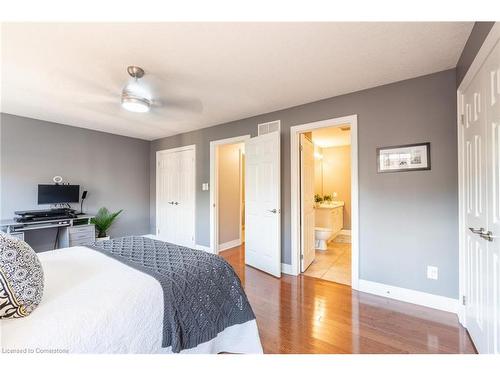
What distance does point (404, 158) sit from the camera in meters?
2.38

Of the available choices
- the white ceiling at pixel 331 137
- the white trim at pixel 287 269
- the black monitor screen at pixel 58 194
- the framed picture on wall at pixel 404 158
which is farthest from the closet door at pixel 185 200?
the framed picture on wall at pixel 404 158

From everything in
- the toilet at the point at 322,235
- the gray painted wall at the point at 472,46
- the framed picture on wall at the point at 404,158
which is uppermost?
the gray painted wall at the point at 472,46

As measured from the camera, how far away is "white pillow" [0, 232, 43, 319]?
89 centimetres

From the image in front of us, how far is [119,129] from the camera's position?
14.1 ft

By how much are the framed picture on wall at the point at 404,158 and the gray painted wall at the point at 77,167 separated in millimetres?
4639

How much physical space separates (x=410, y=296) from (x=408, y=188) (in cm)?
Answer: 112

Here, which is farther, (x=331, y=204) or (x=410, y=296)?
(x=331, y=204)

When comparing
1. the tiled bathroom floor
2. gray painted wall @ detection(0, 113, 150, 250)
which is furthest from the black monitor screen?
the tiled bathroom floor

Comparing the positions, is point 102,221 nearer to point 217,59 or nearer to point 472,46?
point 217,59

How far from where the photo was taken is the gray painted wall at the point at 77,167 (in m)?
3.44

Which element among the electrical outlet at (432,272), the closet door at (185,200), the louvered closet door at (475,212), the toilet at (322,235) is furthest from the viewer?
the closet door at (185,200)

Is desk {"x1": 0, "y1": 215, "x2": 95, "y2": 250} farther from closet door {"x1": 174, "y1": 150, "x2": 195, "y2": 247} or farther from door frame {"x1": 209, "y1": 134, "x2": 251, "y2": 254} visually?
Result: door frame {"x1": 209, "y1": 134, "x2": 251, "y2": 254}

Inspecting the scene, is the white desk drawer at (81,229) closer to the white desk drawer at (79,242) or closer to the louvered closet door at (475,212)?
the white desk drawer at (79,242)

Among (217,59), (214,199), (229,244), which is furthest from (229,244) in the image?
(217,59)
